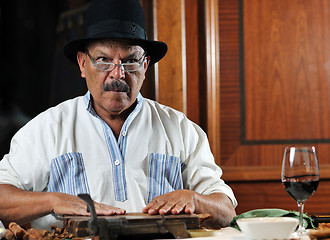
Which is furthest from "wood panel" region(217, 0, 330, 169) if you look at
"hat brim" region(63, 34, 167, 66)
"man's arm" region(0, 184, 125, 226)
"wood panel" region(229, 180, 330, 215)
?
"man's arm" region(0, 184, 125, 226)

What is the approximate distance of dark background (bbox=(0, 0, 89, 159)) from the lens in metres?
3.05

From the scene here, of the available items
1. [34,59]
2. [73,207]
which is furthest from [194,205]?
[34,59]

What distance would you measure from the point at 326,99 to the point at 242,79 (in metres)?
0.54

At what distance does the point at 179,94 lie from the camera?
2.88 m

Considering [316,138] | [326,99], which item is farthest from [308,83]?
[316,138]

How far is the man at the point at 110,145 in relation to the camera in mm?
2092

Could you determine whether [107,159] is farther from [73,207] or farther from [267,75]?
[267,75]

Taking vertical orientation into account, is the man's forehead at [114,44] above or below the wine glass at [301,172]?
above

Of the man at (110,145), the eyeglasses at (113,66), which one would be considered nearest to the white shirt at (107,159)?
the man at (110,145)

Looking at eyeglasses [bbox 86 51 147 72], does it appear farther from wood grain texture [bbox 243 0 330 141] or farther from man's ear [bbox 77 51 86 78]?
wood grain texture [bbox 243 0 330 141]

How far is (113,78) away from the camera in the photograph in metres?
2.09

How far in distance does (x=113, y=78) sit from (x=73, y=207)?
0.68m

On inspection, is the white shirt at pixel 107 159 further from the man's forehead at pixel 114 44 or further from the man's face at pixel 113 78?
the man's forehead at pixel 114 44

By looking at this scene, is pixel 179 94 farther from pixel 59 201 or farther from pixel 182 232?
pixel 182 232
